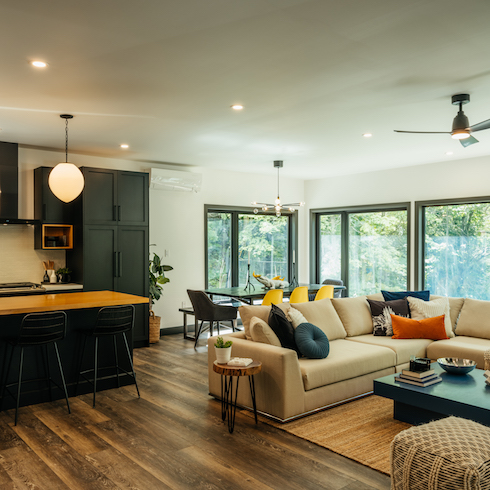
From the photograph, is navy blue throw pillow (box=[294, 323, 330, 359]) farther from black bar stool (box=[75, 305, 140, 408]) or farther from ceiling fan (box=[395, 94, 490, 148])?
ceiling fan (box=[395, 94, 490, 148])

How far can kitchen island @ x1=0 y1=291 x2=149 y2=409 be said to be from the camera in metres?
4.10

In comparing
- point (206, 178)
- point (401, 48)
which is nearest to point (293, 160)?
point (206, 178)

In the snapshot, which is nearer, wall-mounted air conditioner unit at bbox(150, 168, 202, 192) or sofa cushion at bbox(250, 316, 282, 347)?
sofa cushion at bbox(250, 316, 282, 347)

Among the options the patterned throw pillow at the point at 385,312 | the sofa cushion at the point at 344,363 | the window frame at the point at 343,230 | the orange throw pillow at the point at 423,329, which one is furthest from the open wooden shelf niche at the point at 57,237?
the window frame at the point at 343,230

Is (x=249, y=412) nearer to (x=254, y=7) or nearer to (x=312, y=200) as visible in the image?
(x=254, y=7)

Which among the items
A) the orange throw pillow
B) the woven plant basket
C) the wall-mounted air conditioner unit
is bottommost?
the woven plant basket

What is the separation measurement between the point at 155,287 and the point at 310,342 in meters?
3.48

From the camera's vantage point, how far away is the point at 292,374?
147 inches

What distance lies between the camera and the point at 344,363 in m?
4.18

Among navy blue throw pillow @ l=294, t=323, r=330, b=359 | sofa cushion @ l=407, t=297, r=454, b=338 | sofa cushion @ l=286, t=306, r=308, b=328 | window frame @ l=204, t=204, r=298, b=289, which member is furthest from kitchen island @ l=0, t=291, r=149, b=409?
window frame @ l=204, t=204, r=298, b=289

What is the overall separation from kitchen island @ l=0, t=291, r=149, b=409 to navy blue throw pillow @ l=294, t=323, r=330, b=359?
1.47 metres

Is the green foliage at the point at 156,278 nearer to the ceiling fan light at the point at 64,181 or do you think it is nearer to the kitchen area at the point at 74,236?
the kitchen area at the point at 74,236

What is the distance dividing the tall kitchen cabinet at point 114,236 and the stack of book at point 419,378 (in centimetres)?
395

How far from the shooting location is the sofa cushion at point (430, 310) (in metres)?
5.28
